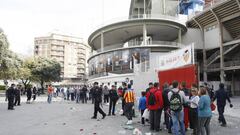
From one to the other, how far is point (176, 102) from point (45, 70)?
52930 mm

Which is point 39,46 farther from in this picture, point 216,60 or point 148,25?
point 216,60

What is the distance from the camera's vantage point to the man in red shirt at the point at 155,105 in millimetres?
9039

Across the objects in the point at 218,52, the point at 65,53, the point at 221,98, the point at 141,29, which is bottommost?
the point at 221,98

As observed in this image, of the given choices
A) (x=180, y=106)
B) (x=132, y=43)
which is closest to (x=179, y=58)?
(x=180, y=106)

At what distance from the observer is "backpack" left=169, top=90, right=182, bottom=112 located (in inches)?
298

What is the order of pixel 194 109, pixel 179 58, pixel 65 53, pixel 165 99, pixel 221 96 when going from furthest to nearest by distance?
pixel 65 53, pixel 179 58, pixel 221 96, pixel 165 99, pixel 194 109

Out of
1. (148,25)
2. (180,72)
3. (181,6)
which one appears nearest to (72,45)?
(181,6)

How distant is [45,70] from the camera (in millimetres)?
57594

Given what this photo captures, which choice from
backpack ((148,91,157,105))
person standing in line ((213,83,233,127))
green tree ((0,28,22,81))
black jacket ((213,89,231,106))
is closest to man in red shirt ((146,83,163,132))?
backpack ((148,91,157,105))

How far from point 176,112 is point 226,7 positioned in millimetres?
32223

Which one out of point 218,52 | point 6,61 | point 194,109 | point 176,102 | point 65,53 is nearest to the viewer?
point 176,102

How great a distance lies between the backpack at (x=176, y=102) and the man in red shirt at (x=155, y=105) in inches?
54.2

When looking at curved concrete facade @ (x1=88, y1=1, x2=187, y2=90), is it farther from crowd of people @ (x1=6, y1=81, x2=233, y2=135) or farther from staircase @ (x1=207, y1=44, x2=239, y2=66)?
crowd of people @ (x1=6, y1=81, x2=233, y2=135)

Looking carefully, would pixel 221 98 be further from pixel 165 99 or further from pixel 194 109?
pixel 165 99
